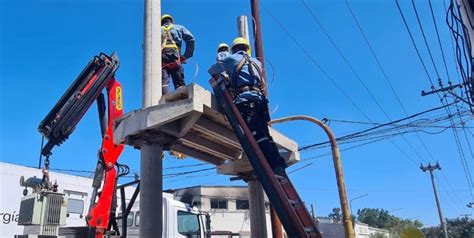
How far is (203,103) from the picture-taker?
17.0ft

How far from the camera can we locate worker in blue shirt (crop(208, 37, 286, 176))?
527cm

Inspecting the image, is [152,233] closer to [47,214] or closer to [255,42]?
[47,214]

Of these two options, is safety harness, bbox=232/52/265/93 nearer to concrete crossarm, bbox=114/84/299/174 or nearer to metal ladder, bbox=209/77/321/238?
metal ladder, bbox=209/77/321/238

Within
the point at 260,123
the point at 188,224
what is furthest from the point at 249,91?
the point at 188,224

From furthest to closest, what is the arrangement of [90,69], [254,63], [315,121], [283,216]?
1. [315,121]
2. [90,69]
3. [254,63]
4. [283,216]

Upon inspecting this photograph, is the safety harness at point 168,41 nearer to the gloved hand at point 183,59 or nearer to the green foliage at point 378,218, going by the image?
the gloved hand at point 183,59

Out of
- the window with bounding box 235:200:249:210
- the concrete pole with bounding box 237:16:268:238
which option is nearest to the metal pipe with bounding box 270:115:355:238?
the concrete pole with bounding box 237:16:268:238

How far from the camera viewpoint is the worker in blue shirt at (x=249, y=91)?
5.27 meters

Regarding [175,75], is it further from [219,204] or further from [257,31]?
[219,204]

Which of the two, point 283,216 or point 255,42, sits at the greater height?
point 255,42

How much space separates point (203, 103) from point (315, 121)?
4.33 meters

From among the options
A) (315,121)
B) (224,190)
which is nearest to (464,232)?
(224,190)

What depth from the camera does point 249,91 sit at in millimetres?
5441

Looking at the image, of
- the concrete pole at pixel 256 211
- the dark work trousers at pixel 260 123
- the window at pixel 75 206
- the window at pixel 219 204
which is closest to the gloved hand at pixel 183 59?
the dark work trousers at pixel 260 123
